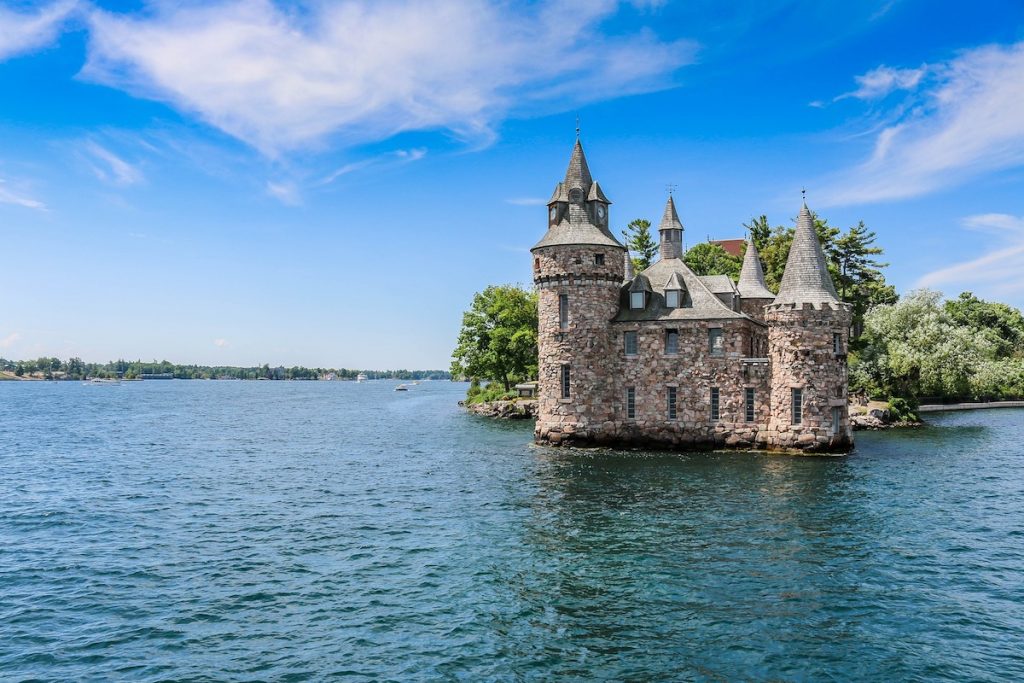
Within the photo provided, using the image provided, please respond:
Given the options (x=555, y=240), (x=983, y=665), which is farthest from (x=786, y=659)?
(x=555, y=240)

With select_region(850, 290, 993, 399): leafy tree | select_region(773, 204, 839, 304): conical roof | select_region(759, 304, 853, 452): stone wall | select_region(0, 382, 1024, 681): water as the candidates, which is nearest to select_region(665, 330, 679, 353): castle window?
select_region(759, 304, 853, 452): stone wall

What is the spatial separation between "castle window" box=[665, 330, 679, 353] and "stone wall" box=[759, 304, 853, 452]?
610 centimetres

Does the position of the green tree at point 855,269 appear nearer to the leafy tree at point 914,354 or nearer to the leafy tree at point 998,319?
the leafy tree at point 914,354

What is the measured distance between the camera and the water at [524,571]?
50.9 ft

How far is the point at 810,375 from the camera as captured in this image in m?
42.3

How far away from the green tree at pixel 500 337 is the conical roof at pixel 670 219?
32306 mm

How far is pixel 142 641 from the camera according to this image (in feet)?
54.7

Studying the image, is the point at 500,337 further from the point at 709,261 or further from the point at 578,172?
the point at 578,172

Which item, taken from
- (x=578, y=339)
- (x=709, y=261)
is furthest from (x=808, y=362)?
(x=709, y=261)

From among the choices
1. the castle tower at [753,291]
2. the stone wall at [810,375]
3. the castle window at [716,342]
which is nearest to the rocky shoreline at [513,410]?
the castle tower at [753,291]

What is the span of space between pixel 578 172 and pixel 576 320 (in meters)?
10.7

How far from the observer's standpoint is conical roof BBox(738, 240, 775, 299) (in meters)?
55.5

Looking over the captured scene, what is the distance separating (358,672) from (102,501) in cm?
2438

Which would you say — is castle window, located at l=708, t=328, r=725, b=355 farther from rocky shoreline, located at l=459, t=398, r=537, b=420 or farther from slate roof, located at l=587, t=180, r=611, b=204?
rocky shoreline, located at l=459, t=398, r=537, b=420
